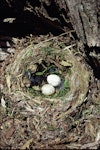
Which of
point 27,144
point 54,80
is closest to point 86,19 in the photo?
point 54,80

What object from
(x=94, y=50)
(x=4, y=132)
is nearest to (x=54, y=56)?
(x=94, y=50)

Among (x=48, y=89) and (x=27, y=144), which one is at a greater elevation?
(x=48, y=89)

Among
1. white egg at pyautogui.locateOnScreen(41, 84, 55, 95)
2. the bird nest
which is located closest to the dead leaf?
Result: the bird nest

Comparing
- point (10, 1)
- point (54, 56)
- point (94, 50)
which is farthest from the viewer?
point (54, 56)

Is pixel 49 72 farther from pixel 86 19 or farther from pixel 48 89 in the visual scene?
pixel 86 19

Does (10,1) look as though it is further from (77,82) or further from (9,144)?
(9,144)

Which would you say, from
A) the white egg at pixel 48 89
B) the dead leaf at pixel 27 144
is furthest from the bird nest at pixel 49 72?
the dead leaf at pixel 27 144

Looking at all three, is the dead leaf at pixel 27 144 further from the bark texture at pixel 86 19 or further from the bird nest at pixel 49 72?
the bark texture at pixel 86 19

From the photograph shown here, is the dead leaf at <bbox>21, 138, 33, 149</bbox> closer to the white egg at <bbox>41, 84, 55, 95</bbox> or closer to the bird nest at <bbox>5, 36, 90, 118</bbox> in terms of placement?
the bird nest at <bbox>5, 36, 90, 118</bbox>
